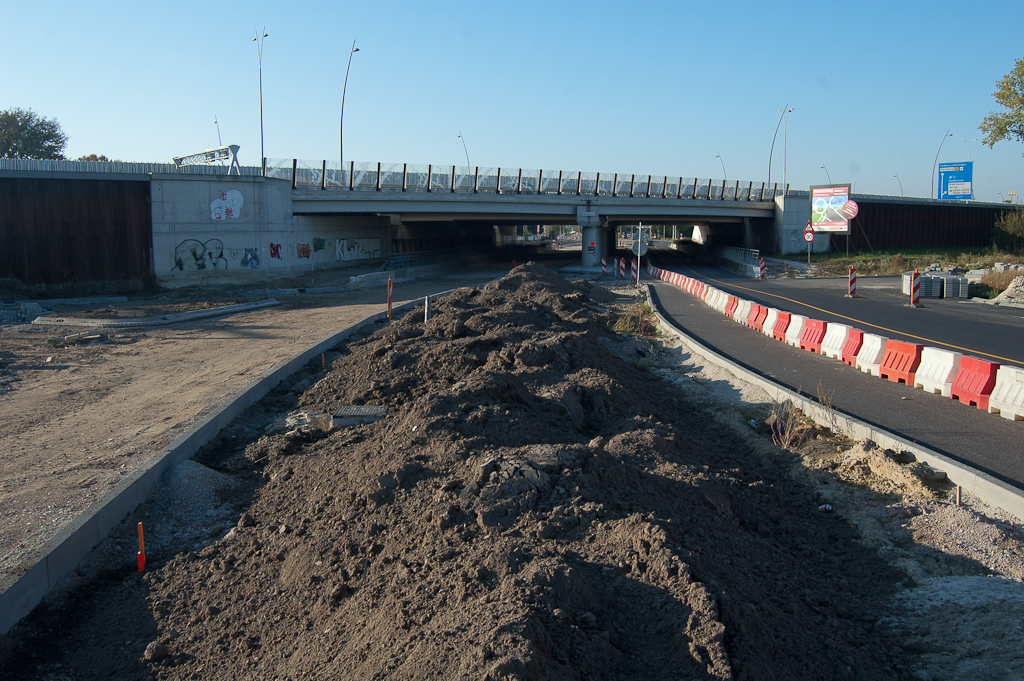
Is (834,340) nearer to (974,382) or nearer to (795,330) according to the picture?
(795,330)

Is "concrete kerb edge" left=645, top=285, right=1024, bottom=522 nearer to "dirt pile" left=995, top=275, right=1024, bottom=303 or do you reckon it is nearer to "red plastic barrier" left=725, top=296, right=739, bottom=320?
"red plastic barrier" left=725, top=296, right=739, bottom=320

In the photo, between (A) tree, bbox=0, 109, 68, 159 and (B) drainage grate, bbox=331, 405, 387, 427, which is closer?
(B) drainage grate, bbox=331, 405, 387, 427

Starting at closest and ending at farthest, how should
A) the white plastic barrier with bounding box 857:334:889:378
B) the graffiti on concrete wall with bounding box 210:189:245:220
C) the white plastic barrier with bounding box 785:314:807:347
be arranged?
the white plastic barrier with bounding box 857:334:889:378
the white plastic barrier with bounding box 785:314:807:347
the graffiti on concrete wall with bounding box 210:189:245:220

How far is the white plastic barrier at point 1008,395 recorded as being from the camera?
1016cm

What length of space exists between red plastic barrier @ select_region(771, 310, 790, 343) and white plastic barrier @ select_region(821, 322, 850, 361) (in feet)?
7.19

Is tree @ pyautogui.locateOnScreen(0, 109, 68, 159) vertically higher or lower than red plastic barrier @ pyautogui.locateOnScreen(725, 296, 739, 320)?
higher

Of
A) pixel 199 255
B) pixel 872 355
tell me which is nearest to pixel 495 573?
pixel 872 355

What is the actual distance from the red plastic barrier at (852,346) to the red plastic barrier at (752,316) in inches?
234

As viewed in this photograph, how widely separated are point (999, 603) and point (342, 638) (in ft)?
15.7

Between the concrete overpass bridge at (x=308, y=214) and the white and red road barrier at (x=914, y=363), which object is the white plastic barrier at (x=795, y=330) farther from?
the concrete overpass bridge at (x=308, y=214)

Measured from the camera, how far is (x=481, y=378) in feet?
30.8

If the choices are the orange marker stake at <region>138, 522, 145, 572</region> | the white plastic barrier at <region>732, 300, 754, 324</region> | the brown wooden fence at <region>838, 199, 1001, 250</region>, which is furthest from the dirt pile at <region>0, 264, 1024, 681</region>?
the brown wooden fence at <region>838, 199, 1001, 250</region>

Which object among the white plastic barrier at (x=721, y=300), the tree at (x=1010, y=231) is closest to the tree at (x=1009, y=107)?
the tree at (x=1010, y=231)

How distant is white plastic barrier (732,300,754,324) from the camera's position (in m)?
22.2
